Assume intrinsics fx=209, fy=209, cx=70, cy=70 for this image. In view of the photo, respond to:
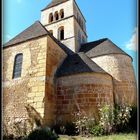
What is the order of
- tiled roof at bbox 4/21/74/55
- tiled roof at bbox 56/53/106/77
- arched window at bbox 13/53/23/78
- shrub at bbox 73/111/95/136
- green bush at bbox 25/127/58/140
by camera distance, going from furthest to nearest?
tiled roof at bbox 4/21/74/55, arched window at bbox 13/53/23/78, tiled roof at bbox 56/53/106/77, shrub at bbox 73/111/95/136, green bush at bbox 25/127/58/140

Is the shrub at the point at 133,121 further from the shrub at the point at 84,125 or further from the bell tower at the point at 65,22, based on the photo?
the bell tower at the point at 65,22

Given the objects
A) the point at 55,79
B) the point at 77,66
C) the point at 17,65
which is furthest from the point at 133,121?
the point at 17,65

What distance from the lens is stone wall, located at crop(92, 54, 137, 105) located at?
13298 mm

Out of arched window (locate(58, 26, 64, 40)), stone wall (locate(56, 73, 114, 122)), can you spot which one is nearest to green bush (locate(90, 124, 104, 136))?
stone wall (locate(56, 73, 114, 122))

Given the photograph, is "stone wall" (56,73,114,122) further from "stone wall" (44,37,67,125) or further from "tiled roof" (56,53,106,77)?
"stone wall" (44,37,67,125)

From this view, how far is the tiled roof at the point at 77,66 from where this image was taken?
40.2ft

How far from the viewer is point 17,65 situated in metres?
12.9

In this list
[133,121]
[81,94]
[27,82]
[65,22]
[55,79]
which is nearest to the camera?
[133,121]

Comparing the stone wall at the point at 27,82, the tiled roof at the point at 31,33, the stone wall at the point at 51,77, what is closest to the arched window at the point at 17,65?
the stone wall at the point at 27,82

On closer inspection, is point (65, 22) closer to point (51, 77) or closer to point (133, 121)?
point (51, 77)

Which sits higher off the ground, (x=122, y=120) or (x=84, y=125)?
(x=122, y=120)

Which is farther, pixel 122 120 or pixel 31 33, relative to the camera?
pixel 31 33

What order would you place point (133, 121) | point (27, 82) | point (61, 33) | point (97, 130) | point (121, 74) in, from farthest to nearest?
point (61, 33), point (121, 74), point (27, 82), point (133, 121), point (97, 130)

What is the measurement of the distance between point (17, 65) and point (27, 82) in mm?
1679
